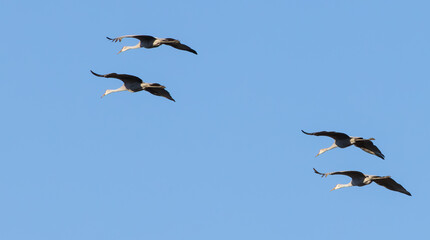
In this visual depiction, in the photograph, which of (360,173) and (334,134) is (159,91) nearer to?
(334,134)

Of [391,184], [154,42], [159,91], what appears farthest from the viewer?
[391,184]

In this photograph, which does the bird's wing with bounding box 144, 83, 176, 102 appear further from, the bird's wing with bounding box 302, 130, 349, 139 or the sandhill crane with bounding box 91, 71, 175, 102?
the bird's wing with bounding box 302, 130, 349, 139

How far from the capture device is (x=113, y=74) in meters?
81.8

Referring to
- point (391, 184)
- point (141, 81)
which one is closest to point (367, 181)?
point (391, 184)

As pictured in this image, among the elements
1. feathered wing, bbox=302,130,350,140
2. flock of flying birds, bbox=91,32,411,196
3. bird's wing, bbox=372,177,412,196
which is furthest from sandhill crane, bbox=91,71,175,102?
bird's wing, bbox=372,177,412,196

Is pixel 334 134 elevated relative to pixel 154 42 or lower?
lower

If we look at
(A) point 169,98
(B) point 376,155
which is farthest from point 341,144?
(A) point 169,98

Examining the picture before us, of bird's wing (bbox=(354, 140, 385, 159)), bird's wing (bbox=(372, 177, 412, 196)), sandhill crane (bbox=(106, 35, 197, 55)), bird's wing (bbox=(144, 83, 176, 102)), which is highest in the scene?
sandhill crane (bbox=(106, 35, 197, 55))

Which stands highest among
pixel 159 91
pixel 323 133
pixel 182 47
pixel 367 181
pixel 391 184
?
pixel 182 47

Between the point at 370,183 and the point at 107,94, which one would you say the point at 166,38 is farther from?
the point at 370,183

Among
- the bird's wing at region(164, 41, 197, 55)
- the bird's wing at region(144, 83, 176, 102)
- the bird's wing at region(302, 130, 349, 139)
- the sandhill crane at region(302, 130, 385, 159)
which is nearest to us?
the bird's wing at region(164, 41, 197, 55)

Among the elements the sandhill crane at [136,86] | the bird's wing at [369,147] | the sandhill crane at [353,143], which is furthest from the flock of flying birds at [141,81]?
the bird's wing at [369,147]

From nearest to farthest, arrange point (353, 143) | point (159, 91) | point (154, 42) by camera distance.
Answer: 1. point (154, 42)
2. point (159, 91)
3. point (353, 143)

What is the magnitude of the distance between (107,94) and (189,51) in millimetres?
6329
